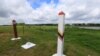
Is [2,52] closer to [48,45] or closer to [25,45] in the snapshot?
[25,45]

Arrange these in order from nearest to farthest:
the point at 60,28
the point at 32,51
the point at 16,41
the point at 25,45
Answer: the point at 60,28 < the point at 32,51 < the point at 25,45 < the point at 16,41

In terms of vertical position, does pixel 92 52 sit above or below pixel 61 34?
below

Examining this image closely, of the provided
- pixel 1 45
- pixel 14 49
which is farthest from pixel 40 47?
pixel 1 45

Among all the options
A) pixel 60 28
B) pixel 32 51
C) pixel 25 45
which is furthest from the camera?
pixel 25 45

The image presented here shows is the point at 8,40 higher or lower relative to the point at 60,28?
lower

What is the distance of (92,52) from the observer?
39.6 ft

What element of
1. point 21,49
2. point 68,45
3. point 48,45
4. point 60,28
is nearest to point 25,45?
point 21,49

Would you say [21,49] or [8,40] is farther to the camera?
[8,40]

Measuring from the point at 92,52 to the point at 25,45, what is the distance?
3777 mm

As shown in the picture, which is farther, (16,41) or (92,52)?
(16,41)

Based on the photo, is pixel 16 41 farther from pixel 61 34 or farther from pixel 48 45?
pixel 61 34

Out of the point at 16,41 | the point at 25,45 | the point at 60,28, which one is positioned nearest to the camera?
the point at 60,28

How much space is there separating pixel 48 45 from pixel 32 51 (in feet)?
4.17

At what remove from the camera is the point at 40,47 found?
39.9 feet
